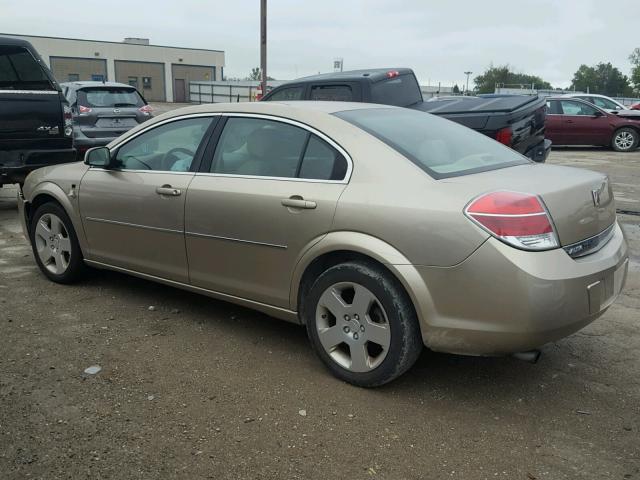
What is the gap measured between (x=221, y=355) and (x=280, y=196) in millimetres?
1063

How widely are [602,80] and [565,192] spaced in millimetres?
114801

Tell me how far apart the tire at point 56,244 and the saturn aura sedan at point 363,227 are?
421 mm

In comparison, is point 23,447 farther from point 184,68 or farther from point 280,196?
point 184,68

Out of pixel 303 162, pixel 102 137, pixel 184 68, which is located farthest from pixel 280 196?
pixel 184 68

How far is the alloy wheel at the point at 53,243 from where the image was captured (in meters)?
5.01

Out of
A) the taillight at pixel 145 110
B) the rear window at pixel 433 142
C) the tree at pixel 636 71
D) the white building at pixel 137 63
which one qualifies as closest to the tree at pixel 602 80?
the tree at pixel 636 71

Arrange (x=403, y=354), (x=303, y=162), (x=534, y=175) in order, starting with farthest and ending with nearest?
(x=303, y=162)
(x=534, y=175)
(x=403, y=354)

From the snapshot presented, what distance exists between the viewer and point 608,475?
2.62m

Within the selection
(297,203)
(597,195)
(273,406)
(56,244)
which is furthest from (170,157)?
(597,195)

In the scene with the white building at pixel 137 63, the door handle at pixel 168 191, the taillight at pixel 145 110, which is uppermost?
the white building at pixel 137 63

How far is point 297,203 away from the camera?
136 inches

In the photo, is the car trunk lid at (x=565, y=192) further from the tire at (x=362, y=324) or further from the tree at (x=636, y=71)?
the tree at (x=636, y=71)

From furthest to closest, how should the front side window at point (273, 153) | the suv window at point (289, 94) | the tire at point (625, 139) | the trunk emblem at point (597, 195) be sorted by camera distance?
the tire at point (625, 139) < the suv window at point (289, 94) < the front side window at point (273, 153) < the trunk emblem at point (597, 195)

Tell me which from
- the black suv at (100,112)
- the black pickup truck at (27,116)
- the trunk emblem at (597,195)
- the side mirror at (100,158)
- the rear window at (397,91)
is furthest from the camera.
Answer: the black suv at (100,112)
